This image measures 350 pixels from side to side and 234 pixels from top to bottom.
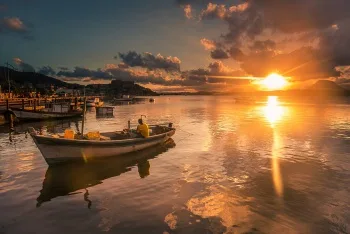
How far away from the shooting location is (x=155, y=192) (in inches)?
568

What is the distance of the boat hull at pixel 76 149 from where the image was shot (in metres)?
18.0

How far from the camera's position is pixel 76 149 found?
18.9 meters

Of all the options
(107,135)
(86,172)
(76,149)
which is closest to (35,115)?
(107,135)

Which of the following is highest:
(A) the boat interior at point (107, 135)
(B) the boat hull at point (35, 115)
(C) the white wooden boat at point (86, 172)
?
(A) the boat interior at point (107, 135)

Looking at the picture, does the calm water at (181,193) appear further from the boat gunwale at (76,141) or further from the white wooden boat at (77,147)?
the boat gunwale at (76,141)

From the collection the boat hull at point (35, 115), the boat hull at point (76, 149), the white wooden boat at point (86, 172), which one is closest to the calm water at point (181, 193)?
the white wooden boat at point (86, 172)

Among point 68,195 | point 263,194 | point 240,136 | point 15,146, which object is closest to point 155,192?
point 68,195

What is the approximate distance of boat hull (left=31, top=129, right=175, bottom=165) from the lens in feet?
58.9

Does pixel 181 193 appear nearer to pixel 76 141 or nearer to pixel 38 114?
pixel 76 141

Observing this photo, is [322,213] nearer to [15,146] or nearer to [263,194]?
[263,194]

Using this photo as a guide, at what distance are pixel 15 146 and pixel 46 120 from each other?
26.8 meters

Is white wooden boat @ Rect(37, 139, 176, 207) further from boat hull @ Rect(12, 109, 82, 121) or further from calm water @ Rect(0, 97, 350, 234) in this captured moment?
boat hull @ Rect(12, 109, 82, 121)

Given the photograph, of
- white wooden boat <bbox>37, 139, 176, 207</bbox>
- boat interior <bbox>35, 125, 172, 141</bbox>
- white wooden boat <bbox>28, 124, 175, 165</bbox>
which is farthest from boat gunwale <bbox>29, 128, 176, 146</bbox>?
white wooden boat <bbox>37, 139, 176, 207</bbox>

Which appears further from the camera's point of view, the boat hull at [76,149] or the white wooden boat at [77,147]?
the boat hull at [76,149]
